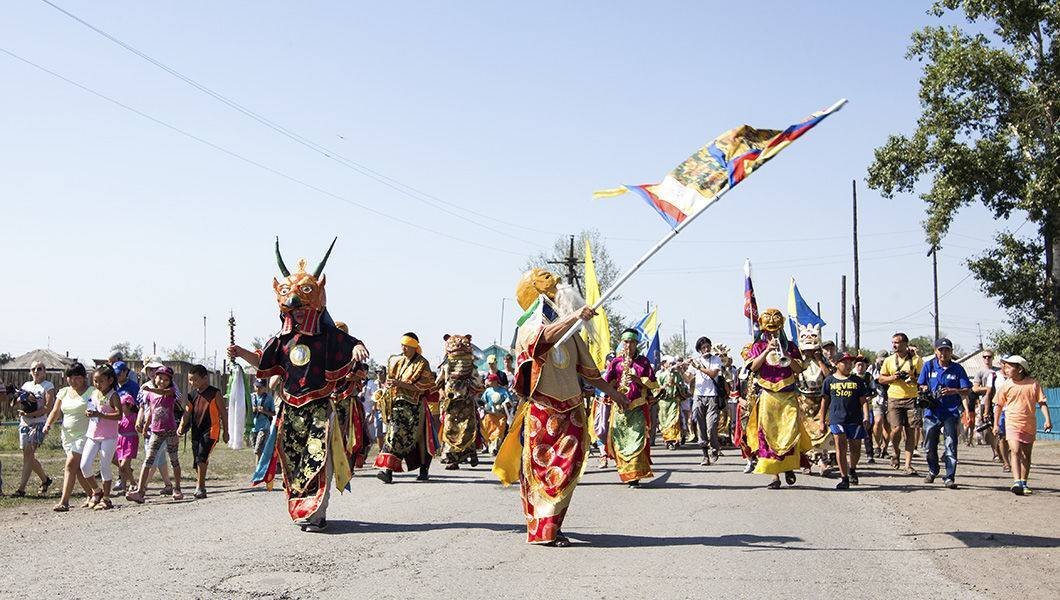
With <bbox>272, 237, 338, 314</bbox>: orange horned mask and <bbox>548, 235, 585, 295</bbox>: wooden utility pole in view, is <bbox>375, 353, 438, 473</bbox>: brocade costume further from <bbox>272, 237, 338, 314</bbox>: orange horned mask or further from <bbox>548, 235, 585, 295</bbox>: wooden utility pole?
<bbox>548, 235, 585, 295</bbox>: wooden utility pole

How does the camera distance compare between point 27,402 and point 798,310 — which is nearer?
point 27,402

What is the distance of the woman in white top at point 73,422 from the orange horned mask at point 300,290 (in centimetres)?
393

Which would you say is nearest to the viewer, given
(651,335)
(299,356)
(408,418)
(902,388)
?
(299,356)

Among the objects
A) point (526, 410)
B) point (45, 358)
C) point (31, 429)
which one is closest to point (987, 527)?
point (526, 410)

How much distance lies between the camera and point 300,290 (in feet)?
30.8

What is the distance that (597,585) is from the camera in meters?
6.80

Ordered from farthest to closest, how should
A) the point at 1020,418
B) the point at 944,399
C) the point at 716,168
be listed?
the point at 944,399 < the point at 1020,418 < the point at 716,168

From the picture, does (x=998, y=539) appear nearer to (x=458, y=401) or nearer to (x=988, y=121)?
(x=458, y=401)

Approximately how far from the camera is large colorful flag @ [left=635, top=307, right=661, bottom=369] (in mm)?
24297

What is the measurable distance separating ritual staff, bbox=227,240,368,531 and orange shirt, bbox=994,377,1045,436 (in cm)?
847

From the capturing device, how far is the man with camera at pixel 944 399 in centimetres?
1378

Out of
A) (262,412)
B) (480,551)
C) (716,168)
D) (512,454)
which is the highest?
(716,168)

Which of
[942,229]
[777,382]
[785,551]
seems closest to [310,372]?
[785,551]

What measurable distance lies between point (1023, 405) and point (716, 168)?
7.22 metres
